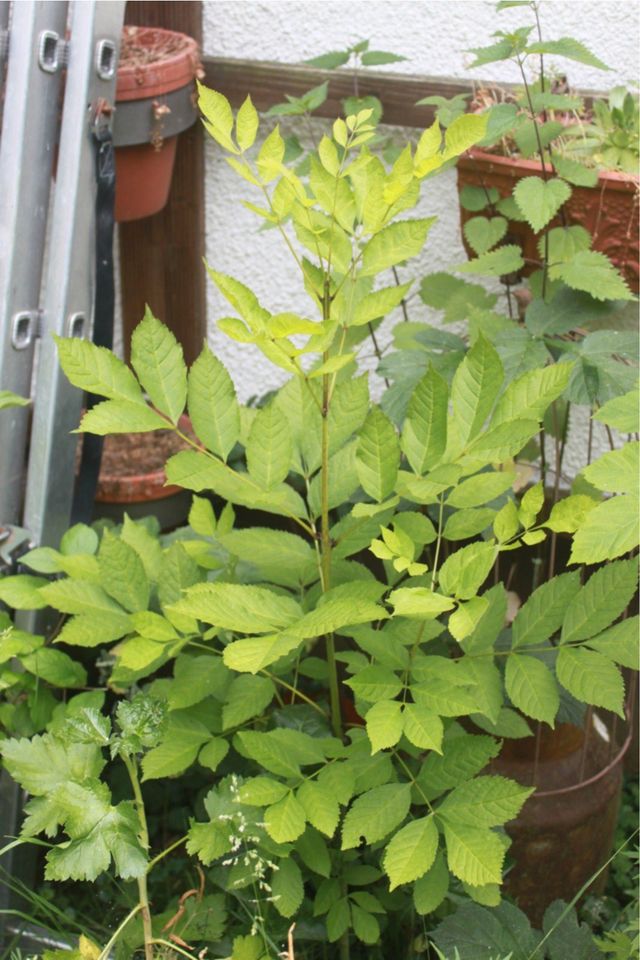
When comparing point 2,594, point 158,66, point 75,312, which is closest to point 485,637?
point 2,594

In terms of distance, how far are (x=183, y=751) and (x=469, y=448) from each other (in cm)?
53

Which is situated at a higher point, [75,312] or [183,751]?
[75,312]

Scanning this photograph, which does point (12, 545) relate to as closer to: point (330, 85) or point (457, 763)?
point (457, 763)

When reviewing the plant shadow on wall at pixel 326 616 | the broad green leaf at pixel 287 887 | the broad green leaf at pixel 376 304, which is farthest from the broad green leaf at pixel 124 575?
the broad green leaf at pixel 376 304

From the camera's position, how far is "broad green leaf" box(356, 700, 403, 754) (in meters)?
1.20

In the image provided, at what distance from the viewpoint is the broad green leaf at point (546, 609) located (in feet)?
4.56

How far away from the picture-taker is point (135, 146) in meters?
2.14

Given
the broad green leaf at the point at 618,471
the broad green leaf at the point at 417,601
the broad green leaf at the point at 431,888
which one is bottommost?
the broad green leaf at the point at 431,888

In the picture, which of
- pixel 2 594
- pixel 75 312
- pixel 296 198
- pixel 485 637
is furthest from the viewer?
pixel 75 312

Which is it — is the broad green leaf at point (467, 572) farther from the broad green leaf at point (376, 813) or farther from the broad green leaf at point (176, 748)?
the broad green leaf at point (176, 748)

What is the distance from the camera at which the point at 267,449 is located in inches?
50.3

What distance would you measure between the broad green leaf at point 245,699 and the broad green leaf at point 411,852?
0.25 meters

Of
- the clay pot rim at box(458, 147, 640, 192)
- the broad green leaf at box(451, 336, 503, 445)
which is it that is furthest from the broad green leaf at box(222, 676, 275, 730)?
the clay pot rim at box(458, 147, 640, 192)

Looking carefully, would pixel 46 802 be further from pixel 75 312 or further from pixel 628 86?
pixel 628 86
